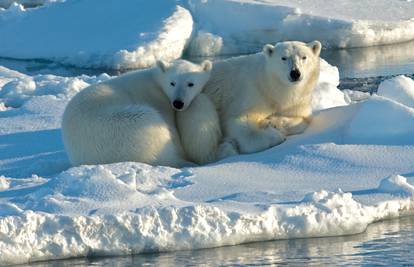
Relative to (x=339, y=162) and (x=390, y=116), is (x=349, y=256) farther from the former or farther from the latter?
(x=390, y=116)

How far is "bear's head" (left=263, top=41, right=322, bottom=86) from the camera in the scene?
7.02 meters

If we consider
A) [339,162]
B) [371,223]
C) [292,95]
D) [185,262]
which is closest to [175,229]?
[185,262]

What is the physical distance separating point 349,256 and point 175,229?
933 millimetres

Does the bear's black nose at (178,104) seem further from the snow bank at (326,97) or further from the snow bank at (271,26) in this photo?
the snow bank at (271,26)

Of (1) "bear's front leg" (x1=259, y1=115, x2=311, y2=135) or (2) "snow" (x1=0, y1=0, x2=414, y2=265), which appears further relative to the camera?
(1) "bear's front leg" (x1=259, y1=115, x2=311, y2=135)

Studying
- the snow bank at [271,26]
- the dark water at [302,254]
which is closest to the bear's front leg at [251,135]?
the dark water at [302,254]

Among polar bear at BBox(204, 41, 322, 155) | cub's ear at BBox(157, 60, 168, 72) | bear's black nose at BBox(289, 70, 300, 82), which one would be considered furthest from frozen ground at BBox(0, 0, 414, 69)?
bear's black nose at BBox(289, 70, 300, 82)

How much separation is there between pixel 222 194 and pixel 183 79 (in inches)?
56.5

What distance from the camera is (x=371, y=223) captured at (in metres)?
5.74

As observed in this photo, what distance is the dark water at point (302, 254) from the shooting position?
199 inches

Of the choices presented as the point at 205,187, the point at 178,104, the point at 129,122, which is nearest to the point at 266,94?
the point at 178,104

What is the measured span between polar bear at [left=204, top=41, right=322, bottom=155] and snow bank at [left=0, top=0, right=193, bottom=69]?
24.3 ft

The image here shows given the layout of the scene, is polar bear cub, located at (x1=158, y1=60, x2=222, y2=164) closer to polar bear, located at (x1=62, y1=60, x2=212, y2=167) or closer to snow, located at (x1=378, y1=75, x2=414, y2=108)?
polar bear, located at (x1=62, y1=60, x2=212, y2=167)

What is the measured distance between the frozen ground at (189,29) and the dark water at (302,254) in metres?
9.57
